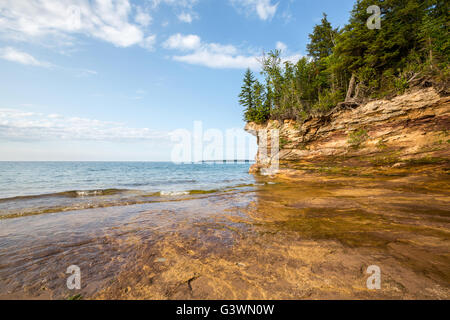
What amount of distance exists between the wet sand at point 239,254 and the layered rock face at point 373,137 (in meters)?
8.85

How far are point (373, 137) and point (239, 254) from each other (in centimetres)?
1585

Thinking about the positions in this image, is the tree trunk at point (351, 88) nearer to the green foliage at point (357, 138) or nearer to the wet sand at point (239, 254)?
the green foliage at point (357, 138)

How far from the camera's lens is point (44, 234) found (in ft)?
15.0

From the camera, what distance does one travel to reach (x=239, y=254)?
3139 mm

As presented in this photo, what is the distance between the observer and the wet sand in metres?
2.18

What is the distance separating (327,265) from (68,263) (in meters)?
4.36

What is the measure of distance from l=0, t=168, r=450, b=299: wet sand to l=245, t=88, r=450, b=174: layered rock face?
8.85 metres

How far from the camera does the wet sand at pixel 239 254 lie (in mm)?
2184
